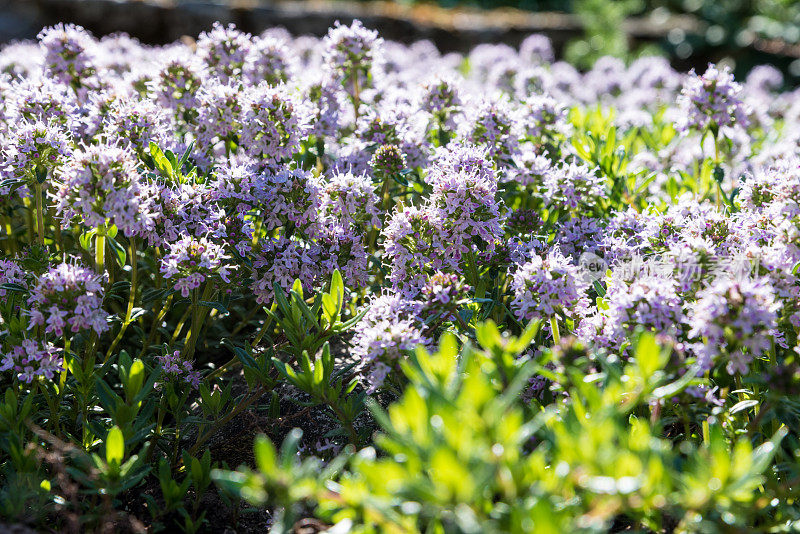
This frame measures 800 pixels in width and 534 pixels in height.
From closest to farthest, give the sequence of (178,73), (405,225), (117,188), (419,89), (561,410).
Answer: (561,410) < (117,188) < (405,225) < (178,73) < (419,89)

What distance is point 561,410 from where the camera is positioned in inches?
82.0

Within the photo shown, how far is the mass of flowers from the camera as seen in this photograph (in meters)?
1.66

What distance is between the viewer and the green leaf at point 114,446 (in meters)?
1.99

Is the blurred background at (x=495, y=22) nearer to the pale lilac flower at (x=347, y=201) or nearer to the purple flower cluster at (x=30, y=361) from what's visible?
the pale lilac flower at (x=347, y=201)

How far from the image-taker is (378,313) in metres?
2.36

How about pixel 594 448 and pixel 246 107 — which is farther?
pixel 246 107

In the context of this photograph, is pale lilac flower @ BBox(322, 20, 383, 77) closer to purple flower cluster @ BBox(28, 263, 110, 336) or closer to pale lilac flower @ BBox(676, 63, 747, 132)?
pale lilac flower @ BBox(676, 63, 747, 132)

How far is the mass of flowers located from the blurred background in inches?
289

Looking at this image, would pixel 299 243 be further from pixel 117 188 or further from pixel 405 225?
pixel 117 188

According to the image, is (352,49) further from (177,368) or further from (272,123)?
(177,368)

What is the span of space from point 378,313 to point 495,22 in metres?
10.2

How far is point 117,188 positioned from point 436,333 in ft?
4.06

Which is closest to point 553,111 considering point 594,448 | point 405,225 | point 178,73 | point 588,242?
point 588,242

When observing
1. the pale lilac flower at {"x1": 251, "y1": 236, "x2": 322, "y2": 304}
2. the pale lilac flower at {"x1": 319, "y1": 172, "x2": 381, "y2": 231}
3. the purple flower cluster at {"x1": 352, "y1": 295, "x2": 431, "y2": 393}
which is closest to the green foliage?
the purple flower cluster at {"x1": 352, "y1": 295, "x2": 431, "y2": 393}
